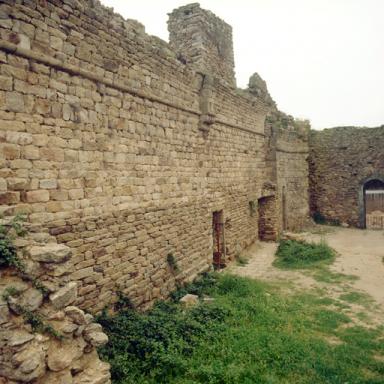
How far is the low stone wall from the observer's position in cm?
328

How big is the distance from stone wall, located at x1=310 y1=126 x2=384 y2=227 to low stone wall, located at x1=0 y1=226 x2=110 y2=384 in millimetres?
17762

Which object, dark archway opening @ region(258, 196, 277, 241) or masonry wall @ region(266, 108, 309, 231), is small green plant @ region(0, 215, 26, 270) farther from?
masonry wall @ region(266, 108, 309, 231)

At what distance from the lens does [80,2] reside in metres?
5.45

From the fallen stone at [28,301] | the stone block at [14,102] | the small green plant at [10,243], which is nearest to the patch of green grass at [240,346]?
the fallen stone at [28,301]

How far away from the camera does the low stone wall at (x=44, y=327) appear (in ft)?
10.7

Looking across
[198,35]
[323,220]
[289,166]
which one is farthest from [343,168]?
[198,35]

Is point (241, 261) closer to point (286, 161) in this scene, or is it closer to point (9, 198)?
point (286, 161)

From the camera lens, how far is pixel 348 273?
9922 millimetres

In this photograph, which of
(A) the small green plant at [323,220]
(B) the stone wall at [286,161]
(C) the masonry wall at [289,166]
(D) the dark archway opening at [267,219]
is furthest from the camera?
(A) the small green plant at [323,220]

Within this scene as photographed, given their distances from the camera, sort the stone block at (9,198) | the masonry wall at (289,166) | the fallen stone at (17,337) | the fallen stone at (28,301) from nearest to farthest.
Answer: the fallen stone at (17,337) → the fallen stone at (28,301) → the stone block at (9,198) → the masonry wall at (289,166)

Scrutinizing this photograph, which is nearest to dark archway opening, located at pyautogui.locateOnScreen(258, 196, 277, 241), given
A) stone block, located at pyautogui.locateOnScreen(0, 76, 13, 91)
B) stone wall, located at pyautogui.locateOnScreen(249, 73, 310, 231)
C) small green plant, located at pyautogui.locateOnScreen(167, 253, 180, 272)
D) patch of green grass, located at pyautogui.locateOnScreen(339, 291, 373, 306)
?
stone wall, located at pyautogui.locateOnScreen(249, 73, 310, 231)

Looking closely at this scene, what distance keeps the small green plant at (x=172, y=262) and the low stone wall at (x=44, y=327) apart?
12.5ft

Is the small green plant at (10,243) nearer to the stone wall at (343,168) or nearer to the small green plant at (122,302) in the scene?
the small green plant at (122,302)

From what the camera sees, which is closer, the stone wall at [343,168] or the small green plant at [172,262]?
the small green plant at [172,262]
